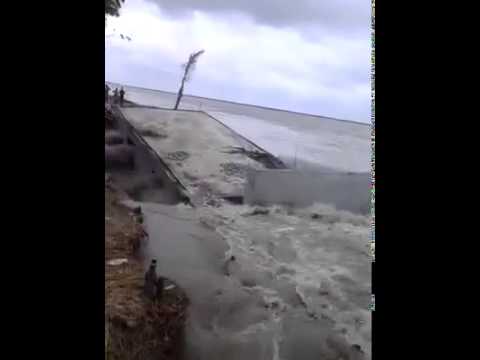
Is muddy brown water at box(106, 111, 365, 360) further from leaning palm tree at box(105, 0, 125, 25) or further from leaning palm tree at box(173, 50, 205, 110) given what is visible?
leaning palm tree at box(105, 0, 125, 25)

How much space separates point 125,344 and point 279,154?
2.15 ft

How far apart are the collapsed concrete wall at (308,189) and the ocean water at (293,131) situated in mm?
28

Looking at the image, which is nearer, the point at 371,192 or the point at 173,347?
the point at 173,347

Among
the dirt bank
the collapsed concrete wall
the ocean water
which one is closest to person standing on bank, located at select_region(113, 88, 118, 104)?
the ocean water

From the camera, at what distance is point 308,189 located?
3.80 feet

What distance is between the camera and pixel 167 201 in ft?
3.74

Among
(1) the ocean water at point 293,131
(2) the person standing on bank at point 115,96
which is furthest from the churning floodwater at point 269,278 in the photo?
(2) the person standing on bank at point 115,96

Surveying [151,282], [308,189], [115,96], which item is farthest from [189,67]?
[151,282]

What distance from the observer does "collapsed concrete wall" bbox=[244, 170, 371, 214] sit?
1.14 m

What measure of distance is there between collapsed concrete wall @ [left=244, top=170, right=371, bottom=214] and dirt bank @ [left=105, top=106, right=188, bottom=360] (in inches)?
13.0

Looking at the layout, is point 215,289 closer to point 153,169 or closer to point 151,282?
point 151,282
